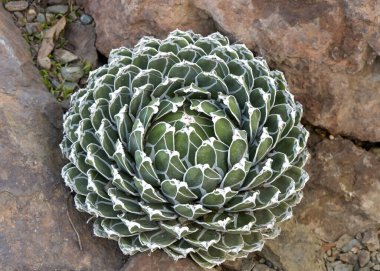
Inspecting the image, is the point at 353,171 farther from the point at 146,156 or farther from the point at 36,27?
the point at 36,27

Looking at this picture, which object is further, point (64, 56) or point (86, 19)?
point (86, 19)

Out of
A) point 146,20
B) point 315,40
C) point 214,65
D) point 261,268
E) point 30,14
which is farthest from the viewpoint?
point 30,14

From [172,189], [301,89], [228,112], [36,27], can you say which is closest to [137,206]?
[172,189]

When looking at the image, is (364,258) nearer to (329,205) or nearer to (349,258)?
(349,258)

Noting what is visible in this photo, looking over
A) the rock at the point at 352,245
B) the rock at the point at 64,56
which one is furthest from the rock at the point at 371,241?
the rock at the point at 64,56

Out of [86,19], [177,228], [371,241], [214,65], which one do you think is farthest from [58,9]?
[371,241]

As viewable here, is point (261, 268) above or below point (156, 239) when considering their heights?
below

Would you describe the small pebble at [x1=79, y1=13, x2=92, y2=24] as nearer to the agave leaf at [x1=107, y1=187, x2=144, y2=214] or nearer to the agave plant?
the agave plant
